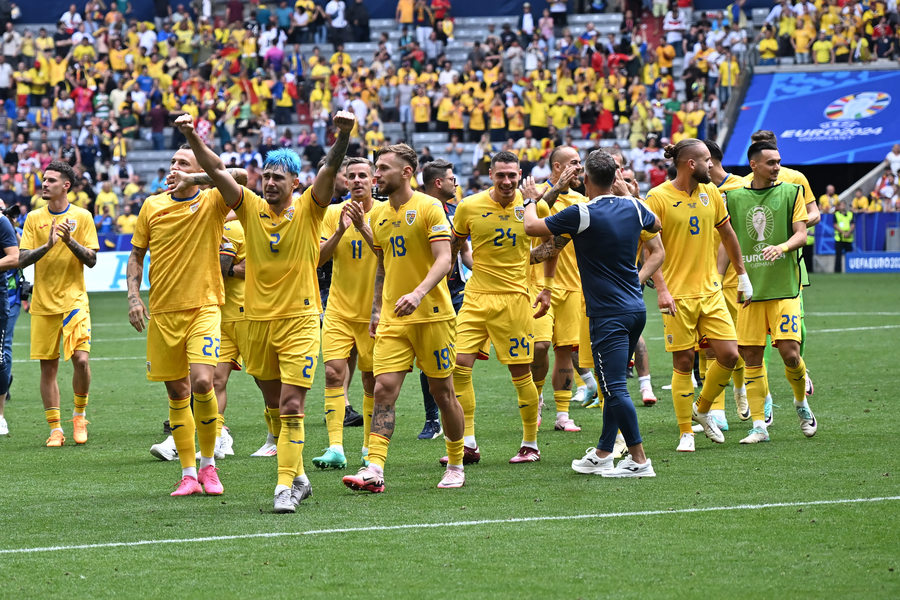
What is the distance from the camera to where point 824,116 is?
113 ft

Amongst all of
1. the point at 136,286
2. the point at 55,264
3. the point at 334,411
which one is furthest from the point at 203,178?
the point at 55,264

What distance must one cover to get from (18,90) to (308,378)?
108 ft

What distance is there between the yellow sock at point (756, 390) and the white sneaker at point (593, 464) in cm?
185

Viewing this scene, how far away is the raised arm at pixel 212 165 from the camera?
24.9 ft

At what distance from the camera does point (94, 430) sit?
1195cm

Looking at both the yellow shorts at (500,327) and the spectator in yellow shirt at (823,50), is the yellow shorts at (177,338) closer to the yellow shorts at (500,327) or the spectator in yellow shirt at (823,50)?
the yellow shorts at (500,327)

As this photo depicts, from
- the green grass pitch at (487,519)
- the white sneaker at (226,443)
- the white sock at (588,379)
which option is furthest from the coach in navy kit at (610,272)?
the white sock at (588,379)

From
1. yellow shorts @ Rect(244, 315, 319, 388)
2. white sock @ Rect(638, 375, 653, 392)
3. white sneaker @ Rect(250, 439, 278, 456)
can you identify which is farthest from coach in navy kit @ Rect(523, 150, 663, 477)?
white sock @ Rect(638, 375, 653, 392)

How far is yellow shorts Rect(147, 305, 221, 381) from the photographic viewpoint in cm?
844

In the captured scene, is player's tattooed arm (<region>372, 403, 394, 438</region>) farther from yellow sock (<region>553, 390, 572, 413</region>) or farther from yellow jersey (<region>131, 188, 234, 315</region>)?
yellow sock (<region>553, 390, 572, 413</region>)

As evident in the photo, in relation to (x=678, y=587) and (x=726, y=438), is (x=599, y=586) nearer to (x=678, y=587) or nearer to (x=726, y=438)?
(x=678, y=587)

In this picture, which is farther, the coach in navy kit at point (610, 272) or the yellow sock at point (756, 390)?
the yellow sock at point (756, 390)

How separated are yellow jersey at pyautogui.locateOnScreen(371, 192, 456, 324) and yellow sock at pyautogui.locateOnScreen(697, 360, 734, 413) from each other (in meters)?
2.65

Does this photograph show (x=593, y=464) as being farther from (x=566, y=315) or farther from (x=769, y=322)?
(x=566, y=315)
